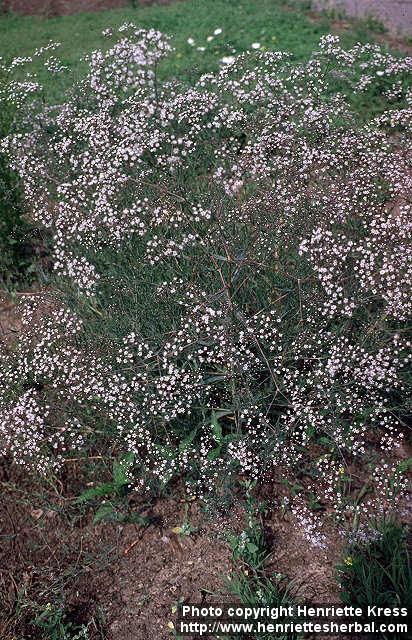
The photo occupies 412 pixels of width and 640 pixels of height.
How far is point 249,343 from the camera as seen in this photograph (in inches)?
141

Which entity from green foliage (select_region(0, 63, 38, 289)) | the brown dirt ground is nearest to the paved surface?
green foliage (select_region(0, 63, 38, 289))

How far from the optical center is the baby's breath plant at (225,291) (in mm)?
3375

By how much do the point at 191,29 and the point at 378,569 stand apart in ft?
30.9

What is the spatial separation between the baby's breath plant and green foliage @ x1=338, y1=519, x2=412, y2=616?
0.23 meters

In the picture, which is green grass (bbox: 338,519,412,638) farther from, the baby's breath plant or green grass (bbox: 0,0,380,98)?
green grass (bbox: 0,0,380,98)

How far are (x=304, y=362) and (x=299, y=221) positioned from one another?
0.85 metres

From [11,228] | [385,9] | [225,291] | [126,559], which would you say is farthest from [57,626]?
[385,9]

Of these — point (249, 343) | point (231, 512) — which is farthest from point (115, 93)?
point (231, 512)

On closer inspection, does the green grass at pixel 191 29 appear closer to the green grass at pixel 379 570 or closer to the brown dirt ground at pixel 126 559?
the brown dirt ground at pixel 126 559

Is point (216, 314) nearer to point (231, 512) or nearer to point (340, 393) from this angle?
point (340, 393)

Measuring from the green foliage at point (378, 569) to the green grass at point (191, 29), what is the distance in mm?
6639

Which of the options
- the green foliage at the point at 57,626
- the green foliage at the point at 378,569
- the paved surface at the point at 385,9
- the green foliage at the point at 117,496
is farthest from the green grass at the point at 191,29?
the green foliage at the point at 57,626

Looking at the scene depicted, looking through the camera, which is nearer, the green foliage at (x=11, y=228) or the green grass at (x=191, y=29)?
the green foliage at (x=11, y=228)

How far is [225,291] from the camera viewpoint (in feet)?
10.5
